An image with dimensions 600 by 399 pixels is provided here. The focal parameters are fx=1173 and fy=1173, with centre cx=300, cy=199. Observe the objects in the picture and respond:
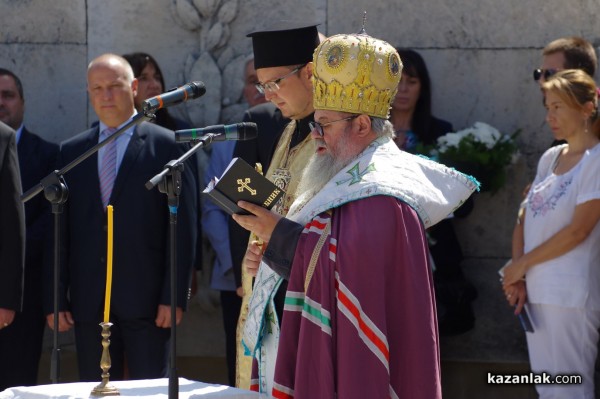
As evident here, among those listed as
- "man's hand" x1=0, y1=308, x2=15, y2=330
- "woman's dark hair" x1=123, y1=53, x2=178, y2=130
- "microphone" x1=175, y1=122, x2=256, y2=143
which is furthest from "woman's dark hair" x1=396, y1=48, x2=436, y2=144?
"microphone" x1=175, y1=122, x2=256, y2=143

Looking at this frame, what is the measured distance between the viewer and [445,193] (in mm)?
4082

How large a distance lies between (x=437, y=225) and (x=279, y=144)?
226 cm

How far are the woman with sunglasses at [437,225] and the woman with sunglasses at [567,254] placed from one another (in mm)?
760

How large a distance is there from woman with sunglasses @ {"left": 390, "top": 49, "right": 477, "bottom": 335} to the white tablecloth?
3.13 meters

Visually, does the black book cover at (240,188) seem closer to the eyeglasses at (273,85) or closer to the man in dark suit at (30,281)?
the eyeglasses at (273,85)

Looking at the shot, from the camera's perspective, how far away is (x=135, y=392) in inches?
159

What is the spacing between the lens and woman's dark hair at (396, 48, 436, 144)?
7.11m

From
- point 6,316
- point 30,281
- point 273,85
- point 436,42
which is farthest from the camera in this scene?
point 436,42

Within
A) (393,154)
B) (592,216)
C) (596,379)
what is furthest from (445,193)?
A: (596,379)

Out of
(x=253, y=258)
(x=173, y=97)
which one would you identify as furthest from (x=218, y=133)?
(x=253, y=258)

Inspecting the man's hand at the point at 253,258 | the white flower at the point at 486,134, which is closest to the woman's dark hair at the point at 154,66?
the white flower at the point at 486,134

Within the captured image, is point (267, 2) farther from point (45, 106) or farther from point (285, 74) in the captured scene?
point (285, 74)

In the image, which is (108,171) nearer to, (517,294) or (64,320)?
(64,320)

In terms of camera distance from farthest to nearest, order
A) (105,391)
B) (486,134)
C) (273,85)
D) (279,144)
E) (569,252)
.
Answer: (486,134), (569,252), (279,144), (273,85), (105,391)
